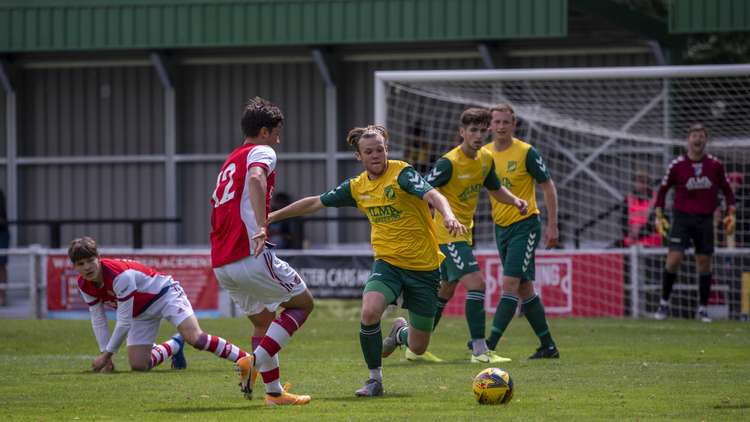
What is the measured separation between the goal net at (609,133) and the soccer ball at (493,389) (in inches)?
335

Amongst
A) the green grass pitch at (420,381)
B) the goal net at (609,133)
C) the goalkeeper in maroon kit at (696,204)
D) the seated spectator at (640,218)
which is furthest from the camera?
the seated spectator at (640,218)

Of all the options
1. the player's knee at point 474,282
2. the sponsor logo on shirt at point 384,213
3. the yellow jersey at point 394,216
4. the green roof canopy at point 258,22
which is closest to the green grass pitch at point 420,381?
the player's knee at point 474,282

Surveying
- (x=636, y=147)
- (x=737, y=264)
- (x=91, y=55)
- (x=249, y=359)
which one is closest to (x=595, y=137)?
(x=636, y=147)

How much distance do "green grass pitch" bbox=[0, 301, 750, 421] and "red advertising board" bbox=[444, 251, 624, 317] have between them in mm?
2725

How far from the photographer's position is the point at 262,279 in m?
8.41

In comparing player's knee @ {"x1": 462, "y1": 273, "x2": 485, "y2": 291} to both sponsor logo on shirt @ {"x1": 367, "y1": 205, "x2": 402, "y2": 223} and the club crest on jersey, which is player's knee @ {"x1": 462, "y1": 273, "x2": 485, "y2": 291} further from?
the club crest on jersey

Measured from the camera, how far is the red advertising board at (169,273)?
19469 millimetres

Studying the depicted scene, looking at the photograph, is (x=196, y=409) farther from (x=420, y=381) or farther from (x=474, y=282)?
(x=474, y=282)

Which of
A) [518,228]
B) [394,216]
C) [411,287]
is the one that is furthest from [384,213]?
[518,228]

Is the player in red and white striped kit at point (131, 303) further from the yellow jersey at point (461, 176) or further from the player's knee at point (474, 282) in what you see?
the yellow jersey at point (461, 176)

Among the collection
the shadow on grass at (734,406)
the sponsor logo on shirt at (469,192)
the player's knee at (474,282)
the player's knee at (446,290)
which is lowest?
the shadow on grass at (734,406)

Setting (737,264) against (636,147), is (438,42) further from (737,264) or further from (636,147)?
(737,264)

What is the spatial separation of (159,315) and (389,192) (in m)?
3.06

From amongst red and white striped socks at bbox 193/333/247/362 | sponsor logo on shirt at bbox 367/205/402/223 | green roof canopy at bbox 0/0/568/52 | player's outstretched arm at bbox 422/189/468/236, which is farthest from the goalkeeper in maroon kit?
Answer: player's outstretched arm at bbox 422/189/468/236
